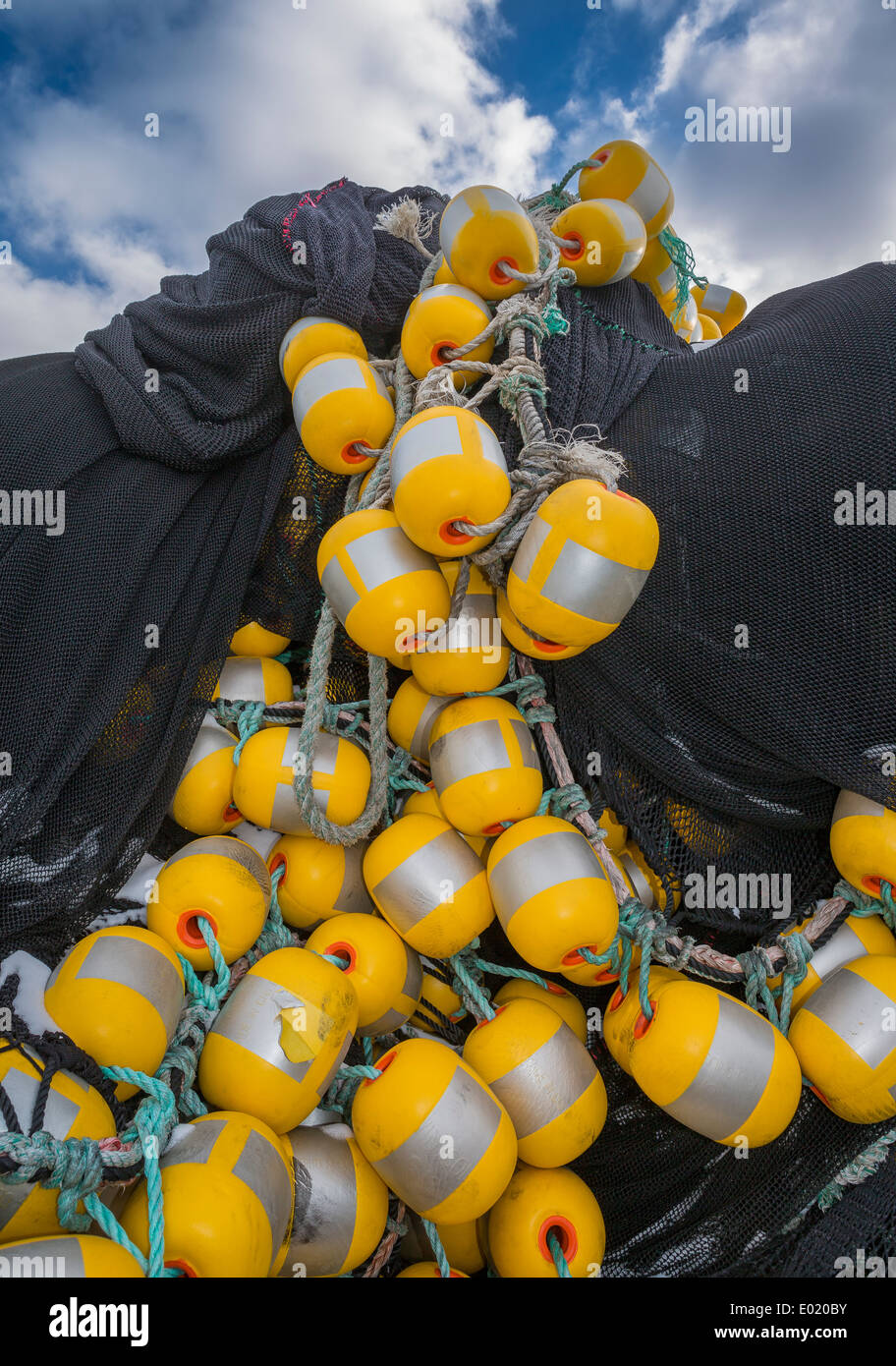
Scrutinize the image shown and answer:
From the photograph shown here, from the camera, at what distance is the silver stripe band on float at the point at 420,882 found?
3.99ft

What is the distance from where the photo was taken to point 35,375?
4.92ft

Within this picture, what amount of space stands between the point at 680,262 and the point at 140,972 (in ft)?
6.40

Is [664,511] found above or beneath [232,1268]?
above

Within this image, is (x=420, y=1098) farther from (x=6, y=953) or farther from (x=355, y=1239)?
(x=6, y=953)

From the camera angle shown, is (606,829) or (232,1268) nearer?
(232,1268)

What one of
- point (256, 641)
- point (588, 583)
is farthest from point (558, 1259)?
point (256, 641)

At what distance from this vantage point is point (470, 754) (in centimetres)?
125

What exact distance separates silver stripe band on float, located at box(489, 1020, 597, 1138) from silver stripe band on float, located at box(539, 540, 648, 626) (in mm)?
647

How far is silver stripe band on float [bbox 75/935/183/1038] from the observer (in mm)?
1020

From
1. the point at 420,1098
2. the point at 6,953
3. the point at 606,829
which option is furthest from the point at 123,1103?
the point at 606,829

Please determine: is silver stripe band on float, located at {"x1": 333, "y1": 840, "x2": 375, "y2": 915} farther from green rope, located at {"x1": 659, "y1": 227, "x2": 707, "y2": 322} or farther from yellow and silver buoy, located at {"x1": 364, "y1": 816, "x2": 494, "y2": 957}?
green rope, located at {"x1": 659, "y1": 227, "x2": 707, "y2": 322}

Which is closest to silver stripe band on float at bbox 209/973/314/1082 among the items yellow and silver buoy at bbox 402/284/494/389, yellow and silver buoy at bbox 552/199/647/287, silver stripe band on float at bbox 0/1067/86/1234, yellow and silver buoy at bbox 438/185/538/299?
silver stripe band on float at bbox 0/1067/86/1234

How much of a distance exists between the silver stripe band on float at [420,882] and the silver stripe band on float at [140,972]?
32 cm
